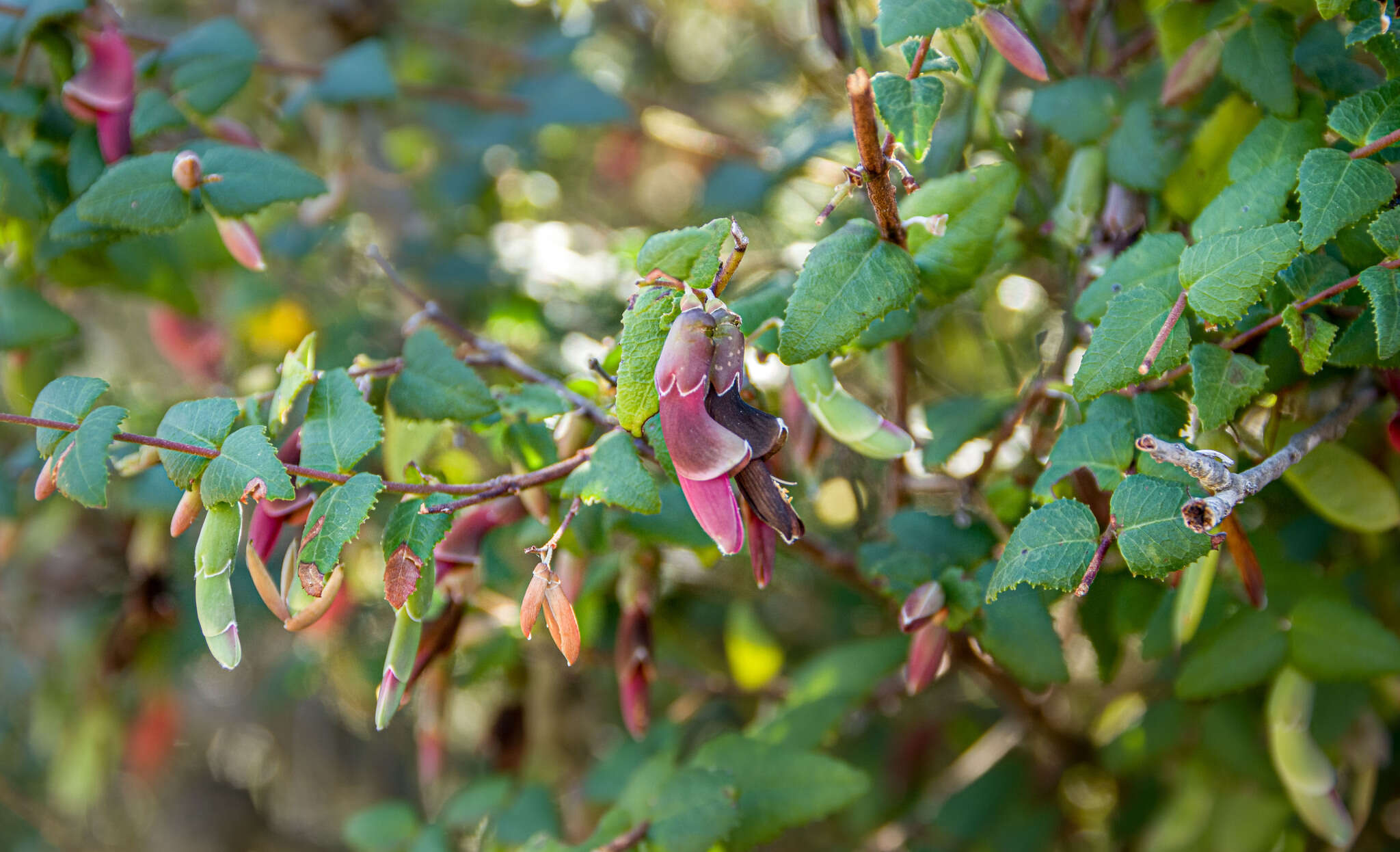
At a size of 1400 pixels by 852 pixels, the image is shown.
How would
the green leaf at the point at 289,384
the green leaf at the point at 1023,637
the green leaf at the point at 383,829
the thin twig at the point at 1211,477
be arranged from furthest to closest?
1. the green leaf at the point at 383,829
2. the green leaf at the point at 1023,637
3. the green leaf at the point at 289,384
4. the thin twig at the point at 1211,477

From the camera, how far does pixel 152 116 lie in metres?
0.65

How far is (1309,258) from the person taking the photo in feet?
1.51

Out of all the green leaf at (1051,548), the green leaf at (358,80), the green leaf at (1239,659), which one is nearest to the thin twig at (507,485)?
the green leaf at (1051,548)

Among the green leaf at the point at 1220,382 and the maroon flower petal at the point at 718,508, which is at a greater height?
the green leaf at the point at 1220,382

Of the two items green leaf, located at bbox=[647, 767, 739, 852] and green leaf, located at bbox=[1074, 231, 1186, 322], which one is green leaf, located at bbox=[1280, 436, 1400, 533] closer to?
green leaf, located at bbox=[1074, 231, 1186, 322]

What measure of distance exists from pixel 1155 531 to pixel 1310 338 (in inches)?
5.1

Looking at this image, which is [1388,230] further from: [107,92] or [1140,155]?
[107,92]

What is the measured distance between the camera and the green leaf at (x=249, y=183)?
1.90 feet

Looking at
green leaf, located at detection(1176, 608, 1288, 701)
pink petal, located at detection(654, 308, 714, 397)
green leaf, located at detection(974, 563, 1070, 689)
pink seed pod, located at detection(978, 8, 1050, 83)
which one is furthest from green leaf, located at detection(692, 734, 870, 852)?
pink seed pod, located at detection(978, 8, 1050, 83)

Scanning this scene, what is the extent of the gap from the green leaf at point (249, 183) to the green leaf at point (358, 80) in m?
0.29

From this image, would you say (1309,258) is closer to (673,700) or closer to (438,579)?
(438,579)

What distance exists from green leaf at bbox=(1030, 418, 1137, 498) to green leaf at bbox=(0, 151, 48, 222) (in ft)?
2.13

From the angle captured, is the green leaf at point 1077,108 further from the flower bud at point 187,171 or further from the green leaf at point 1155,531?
the flower bud at point 187,171

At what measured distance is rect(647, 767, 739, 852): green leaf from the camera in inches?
21.7
